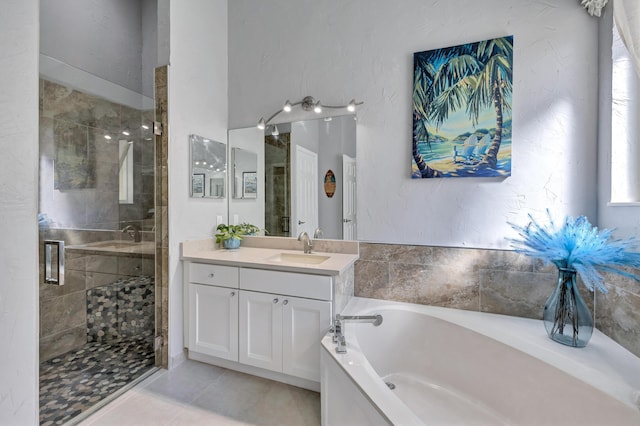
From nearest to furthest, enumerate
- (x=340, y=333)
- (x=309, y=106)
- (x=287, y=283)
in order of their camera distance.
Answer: (x=340, y=333) < (x=287, y=283) < (x=309, y=106)

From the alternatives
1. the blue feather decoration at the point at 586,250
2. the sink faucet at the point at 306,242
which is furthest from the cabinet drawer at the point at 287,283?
the blue feather decoration at the point at 586,250

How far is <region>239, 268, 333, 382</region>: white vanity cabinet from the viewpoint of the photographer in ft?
5.37

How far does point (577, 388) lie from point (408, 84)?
6.28 ft

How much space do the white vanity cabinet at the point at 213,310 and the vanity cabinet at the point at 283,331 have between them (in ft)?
0.27

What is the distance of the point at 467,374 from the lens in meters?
1.50

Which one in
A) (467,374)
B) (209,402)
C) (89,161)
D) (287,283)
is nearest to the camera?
(467,374)

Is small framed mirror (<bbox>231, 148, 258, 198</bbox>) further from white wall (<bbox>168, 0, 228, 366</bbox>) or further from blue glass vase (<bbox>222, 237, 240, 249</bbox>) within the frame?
blue glass vase (<bbox>222, 237, 240, 249</bbox>)

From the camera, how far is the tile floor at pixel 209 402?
147 centimetres

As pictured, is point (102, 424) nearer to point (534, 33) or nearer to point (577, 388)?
point (577, 388)

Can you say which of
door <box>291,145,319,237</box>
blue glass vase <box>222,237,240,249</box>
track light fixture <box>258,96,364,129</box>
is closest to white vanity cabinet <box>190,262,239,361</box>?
blue glass vase <box>222,237,240,249</box>

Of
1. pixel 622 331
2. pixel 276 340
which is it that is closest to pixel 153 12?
pixel 276 340

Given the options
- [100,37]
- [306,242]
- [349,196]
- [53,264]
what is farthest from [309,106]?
[100,37]

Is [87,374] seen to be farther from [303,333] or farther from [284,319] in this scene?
[303,333]

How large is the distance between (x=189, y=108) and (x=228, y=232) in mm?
1055
